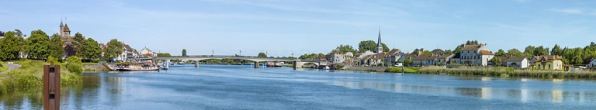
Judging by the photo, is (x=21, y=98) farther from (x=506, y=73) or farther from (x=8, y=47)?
(x=506, y=73)

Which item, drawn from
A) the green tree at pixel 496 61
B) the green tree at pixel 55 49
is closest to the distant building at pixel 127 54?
the green tree at pixel 55 49

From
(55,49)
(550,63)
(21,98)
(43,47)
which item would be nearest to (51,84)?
(21,98)

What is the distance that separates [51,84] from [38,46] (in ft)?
276

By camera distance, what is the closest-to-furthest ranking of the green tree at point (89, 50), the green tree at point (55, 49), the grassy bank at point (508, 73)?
the grassy bank at point (508, 73), the green tree at point (55, 49), the green tree at point (89, 50)

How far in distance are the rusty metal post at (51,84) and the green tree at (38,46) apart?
81.1m

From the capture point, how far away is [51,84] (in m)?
15.4

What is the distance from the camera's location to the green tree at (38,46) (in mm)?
91562

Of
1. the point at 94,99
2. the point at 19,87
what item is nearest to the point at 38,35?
the point at 19,87

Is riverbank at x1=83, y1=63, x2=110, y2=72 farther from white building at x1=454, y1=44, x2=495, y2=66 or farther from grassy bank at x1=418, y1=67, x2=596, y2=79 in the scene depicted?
white building at x1=454, y1=44, x2=495, y2=66

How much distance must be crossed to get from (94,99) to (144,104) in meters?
4.22

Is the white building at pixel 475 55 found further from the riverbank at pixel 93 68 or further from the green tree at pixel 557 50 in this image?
the riverbank at pixel 93 68

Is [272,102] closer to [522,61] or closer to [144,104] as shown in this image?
[144,104]

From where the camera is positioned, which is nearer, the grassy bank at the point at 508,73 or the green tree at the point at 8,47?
the green tree at the point at 8,47

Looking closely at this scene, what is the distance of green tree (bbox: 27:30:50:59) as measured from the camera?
91562 millimetres
